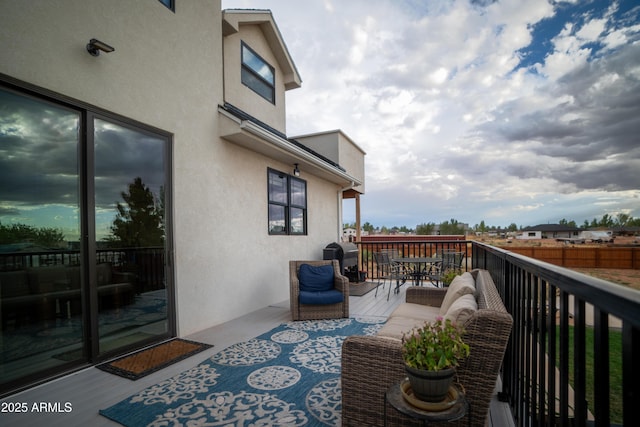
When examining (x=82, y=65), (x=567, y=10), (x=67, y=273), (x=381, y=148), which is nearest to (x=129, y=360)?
(x=67, y=273)

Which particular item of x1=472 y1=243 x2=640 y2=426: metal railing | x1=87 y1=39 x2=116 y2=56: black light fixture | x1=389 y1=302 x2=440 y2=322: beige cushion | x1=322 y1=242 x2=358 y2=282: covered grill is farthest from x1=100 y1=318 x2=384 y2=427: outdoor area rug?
x1=322 y1=242 x2=358 y2=282: covered grill

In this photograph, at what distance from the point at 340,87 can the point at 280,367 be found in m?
8.55

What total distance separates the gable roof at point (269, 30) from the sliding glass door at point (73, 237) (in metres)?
2.64

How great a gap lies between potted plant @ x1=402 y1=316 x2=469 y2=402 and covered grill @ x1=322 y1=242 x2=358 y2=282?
17.1 feet

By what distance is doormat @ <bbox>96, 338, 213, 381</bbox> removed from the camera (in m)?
2.78

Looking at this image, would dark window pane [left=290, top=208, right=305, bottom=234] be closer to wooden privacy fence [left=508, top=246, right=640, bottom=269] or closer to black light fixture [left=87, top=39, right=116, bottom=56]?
black light fixture [left=87, top=39, right=116, bottom=56]

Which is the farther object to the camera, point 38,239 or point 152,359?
point 152,359

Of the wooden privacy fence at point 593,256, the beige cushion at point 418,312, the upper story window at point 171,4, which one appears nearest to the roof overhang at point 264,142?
the upper story window at point 171,4

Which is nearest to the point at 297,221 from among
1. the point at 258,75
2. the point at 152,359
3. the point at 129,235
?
the point at 258,75

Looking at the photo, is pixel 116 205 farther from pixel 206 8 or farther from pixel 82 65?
pixel 206 8

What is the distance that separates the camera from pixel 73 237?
2779 millimetres

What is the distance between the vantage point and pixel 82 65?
9.25ft

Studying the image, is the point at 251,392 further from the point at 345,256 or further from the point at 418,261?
the point at 345,256

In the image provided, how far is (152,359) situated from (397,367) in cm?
256
